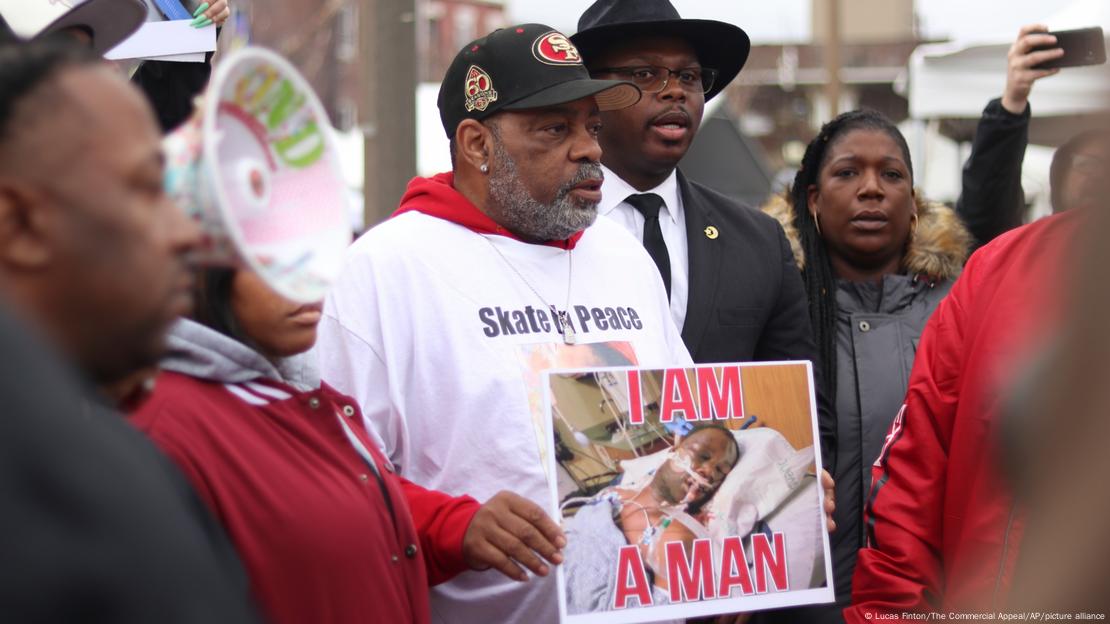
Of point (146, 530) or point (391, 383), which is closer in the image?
point (146, 530)

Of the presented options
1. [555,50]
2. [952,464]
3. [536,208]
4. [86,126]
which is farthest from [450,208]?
[86,126]

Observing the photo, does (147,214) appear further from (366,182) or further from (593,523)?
(366,182)

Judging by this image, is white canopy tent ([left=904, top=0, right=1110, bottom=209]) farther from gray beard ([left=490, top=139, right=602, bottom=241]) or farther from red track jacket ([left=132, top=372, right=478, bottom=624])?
red track jacket ([left=132, top=372, right=478, bottom=624])

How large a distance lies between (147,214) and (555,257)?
1831mm

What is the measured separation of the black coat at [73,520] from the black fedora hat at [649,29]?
2826 mm

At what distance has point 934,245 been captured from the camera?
389 cm

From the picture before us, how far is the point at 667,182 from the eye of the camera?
12.2ft

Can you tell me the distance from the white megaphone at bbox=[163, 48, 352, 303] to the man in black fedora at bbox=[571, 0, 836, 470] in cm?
187

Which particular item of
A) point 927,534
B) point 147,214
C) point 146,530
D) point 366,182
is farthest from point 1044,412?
point 366,182

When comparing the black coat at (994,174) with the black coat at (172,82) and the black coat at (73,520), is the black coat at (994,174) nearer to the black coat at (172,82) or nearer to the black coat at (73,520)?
the black coat at (172,82)

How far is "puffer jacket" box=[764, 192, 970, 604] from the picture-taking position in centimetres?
353

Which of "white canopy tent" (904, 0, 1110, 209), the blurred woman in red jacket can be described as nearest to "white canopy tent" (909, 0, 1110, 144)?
"white canopy tent" (904, 0, 1110, 209)

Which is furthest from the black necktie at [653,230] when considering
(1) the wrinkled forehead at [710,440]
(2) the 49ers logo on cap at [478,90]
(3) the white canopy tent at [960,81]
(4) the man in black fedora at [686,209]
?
(3) the white canopy tent at [960,81]

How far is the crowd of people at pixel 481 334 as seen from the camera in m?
1.09
